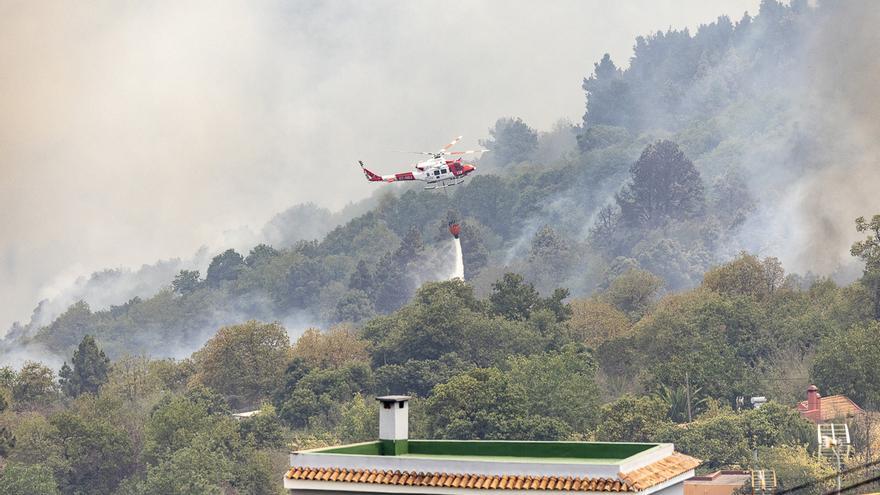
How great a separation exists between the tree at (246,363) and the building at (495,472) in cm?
11576

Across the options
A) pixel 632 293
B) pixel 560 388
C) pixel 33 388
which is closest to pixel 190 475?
pixel 560 388

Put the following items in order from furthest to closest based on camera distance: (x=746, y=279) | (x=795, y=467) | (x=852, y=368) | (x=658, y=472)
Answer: (x=746, y=279) < (x=852, y=368) < (x=795, y=467) < (x=658, y=472)

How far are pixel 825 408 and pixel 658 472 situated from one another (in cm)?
8132

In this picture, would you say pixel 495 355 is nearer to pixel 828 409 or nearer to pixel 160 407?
pixel 160 407

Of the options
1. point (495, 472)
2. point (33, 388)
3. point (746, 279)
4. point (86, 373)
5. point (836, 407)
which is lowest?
point (495, 472)

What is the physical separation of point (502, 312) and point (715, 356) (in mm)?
29285

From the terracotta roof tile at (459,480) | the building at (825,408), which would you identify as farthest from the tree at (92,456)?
the terracotta roof tile at (459,480)

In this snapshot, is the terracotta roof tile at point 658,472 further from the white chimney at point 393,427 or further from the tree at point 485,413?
the tree at point 485,413

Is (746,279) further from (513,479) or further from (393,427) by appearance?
(513,479)

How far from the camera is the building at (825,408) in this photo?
109 m

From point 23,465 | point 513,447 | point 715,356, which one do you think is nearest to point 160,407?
point 23,465

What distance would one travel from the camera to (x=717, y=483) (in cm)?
9138

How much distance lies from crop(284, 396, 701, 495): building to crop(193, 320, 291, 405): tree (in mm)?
115757

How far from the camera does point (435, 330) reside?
459 ft
